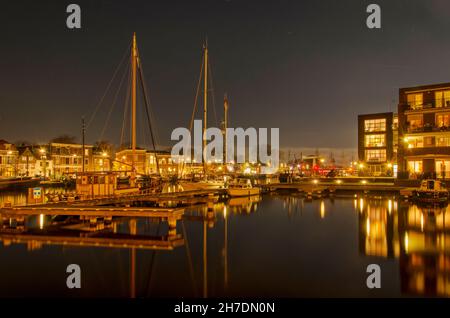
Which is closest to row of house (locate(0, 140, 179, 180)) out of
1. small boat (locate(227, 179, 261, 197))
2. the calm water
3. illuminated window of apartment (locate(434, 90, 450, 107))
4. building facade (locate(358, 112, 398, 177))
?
small boat (locate(227, 179, 261, 197))

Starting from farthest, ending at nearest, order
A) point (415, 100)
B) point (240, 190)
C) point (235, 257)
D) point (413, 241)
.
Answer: point (415, 100) < point (240, 190) < point (413, 241) < point (235, 257)

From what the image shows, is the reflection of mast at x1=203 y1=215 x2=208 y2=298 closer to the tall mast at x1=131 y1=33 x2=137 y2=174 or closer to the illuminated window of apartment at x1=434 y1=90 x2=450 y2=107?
the tall mast at x1=131 y1=33 x2=137 y2=174

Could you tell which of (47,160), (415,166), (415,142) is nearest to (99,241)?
(415,166)

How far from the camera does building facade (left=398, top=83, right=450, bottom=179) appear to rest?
52.0 meters

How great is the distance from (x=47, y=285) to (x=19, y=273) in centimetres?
242

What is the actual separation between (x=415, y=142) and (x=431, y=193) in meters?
16.2

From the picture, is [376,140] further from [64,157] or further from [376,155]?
[64,157]

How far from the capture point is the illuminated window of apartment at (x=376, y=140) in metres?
72.8

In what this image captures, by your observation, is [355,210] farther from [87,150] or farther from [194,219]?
[87,150]

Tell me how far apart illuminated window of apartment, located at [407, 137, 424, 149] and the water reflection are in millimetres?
19443

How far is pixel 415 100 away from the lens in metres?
55.7

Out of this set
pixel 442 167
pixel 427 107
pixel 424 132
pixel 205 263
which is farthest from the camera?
pixel 427 107
